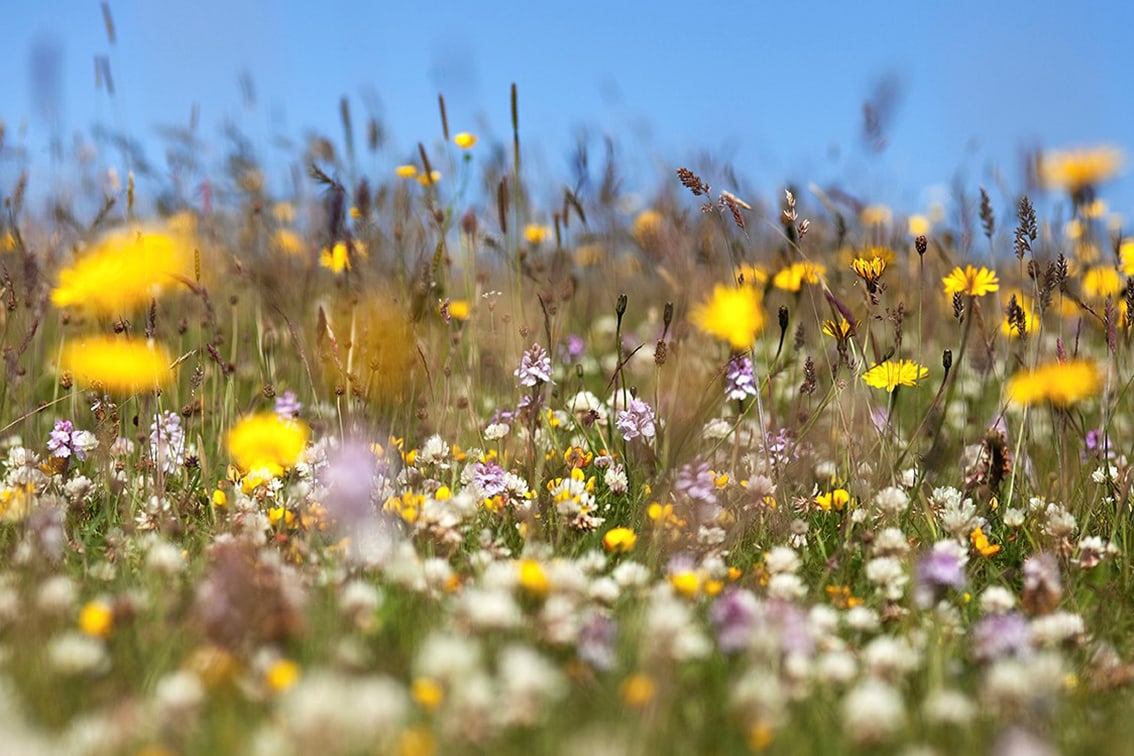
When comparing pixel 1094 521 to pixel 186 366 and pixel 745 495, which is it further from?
pixel 186 366

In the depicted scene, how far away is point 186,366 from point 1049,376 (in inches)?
106

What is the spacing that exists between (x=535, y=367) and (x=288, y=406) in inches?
41.8

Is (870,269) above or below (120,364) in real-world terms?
above

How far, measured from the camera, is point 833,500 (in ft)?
9.07

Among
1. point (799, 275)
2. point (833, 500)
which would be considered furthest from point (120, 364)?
point (799, 275)

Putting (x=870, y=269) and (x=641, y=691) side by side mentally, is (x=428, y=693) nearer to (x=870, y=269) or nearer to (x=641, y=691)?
(x=641, y=691)

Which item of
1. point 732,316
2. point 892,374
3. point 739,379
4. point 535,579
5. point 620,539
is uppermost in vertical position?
point 739,379

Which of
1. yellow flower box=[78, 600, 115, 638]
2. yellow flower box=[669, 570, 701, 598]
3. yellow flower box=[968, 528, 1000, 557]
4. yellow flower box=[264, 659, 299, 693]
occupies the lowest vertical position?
yellow flower box=[264, 659, 299, 693]

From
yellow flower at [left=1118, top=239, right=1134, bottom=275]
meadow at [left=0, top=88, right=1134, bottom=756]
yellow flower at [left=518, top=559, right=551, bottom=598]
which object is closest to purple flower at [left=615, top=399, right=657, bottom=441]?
meadow at [left=0, top=88, right=1134, bottom=756]

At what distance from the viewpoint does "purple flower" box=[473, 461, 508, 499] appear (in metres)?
2.68

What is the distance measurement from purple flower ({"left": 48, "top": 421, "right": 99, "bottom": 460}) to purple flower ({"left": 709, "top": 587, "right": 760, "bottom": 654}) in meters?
1.87

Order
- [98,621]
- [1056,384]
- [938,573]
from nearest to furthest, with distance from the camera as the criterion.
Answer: [98,621] → [938,573] → [1056,384]

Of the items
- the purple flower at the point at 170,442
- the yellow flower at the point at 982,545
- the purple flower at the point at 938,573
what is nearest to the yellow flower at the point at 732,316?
the purple flower at the point at 938,573

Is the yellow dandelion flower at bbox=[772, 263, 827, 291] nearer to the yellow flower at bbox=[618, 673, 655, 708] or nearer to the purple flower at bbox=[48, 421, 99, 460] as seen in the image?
the yellow flower at bbox=[618, 673, 655, 708]
